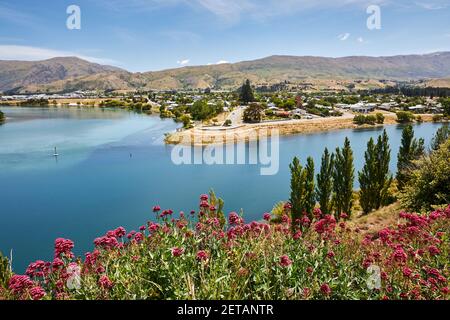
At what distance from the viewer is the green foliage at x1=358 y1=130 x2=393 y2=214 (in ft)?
67.5

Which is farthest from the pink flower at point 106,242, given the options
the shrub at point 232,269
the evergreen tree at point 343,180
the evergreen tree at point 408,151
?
the evergreen tree at point 408,151

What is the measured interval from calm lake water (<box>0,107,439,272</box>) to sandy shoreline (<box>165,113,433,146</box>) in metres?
4.69

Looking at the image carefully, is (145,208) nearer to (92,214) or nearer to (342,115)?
(92,214)

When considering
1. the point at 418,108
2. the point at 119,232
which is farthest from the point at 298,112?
the point at 119,232

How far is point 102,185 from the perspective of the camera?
105 feet

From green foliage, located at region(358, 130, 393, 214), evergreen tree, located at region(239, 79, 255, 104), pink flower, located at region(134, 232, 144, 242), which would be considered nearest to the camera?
pink flower, located at region(134, 232, 144, 242)

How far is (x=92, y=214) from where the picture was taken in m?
24.8

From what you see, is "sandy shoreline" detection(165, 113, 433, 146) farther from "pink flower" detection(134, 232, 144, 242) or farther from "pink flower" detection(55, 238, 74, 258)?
"pink flower" detection(55, 238, 74, 258)

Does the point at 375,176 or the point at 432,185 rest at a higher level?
the point at 432,185

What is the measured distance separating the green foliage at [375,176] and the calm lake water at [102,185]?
23.8 ft

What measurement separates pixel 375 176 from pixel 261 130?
41768mm

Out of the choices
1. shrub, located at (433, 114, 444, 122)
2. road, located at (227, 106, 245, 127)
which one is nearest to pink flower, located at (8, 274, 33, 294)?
road, located at (227, 106, 245, 127)

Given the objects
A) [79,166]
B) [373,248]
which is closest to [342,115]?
[79,166]

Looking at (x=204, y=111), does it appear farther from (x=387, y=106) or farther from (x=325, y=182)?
(x=325, y=182)
